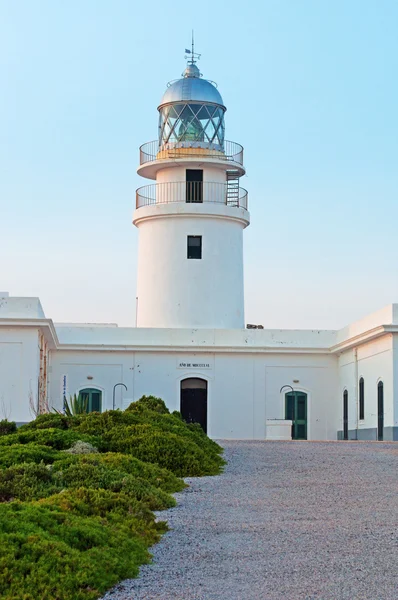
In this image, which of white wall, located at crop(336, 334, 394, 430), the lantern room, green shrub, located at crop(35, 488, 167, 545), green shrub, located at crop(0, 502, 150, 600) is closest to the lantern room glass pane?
the lantern room

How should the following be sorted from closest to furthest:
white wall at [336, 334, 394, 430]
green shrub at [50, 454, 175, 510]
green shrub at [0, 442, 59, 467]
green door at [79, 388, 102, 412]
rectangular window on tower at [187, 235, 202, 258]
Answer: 1. green shrub at [50, 454, 175, 510]
2. green shrub at [0, 442, 59, 467]
3. white wall at [336, 334, 394, 430]
4. green door at [79, 388, 102, 412]
5. rectangular window on tower at [187, 235, 202, 258]

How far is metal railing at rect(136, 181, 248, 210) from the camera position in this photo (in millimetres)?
34250

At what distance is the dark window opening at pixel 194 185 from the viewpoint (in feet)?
112

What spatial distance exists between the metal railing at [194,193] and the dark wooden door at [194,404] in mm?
5964

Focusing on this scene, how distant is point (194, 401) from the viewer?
1292 inches

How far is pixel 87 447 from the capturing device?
13367 mm

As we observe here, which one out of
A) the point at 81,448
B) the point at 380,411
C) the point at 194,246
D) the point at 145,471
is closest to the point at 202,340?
the point at 194,246

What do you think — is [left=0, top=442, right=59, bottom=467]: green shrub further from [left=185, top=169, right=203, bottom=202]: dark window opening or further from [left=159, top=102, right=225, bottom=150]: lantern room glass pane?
[left=159, top=102, right=225, bottom=150]: lantern room glass pane

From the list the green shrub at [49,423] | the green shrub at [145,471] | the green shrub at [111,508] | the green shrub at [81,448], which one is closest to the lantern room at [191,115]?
the green shrub at [49,423]

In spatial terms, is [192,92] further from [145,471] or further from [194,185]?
[145,471]

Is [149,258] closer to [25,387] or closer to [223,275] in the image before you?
→ [223,275]

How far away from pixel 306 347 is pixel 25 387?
9.42 m

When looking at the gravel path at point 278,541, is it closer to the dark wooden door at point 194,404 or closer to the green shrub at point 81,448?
the green shrub at point 81,448

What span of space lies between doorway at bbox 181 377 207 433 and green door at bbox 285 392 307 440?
2.52 meters
